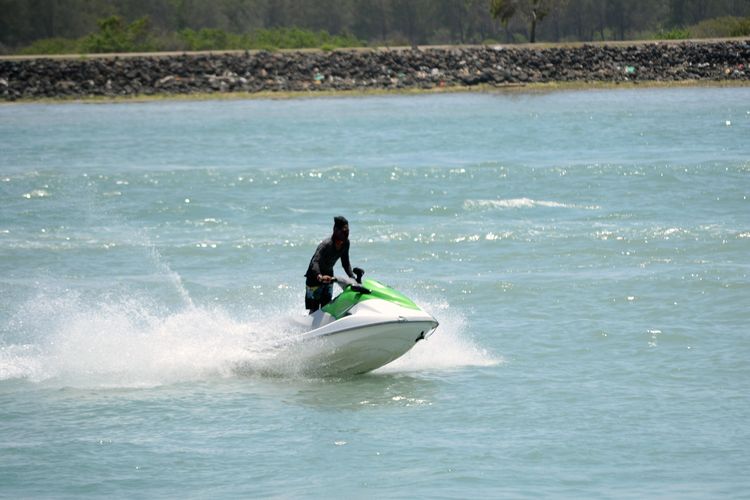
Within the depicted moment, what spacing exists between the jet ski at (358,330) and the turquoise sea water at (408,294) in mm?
297

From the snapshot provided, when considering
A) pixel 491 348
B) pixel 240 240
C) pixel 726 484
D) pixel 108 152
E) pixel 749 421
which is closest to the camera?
pixel 726 484

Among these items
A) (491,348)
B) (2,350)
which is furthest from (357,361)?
(2,350)

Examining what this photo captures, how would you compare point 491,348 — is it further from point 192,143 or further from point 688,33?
point 688,33

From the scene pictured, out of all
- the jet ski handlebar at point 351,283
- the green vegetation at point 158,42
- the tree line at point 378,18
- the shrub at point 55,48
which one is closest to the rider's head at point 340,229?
the jet ski handlebar at point 351,283

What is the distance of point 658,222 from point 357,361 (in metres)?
11.2

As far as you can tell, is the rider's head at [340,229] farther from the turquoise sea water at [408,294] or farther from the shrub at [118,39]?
the shrub at [118,39]

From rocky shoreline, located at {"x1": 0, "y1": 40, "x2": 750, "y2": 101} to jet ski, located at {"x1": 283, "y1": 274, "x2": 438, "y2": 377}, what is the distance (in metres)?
40.7

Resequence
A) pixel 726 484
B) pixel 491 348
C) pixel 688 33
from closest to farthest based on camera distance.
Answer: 1. pixel 726 484
2. pixel 491 348
3. pixel 688 33

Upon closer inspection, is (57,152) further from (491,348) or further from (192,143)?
(491,348)

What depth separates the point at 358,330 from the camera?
37.5 ft

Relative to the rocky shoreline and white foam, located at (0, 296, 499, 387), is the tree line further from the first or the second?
white foam, located at (0, 296, 499, 387)

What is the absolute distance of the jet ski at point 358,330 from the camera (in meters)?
11.4

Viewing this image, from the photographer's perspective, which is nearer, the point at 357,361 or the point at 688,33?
the point at 357,361

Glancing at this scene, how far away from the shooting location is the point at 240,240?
21375mm
